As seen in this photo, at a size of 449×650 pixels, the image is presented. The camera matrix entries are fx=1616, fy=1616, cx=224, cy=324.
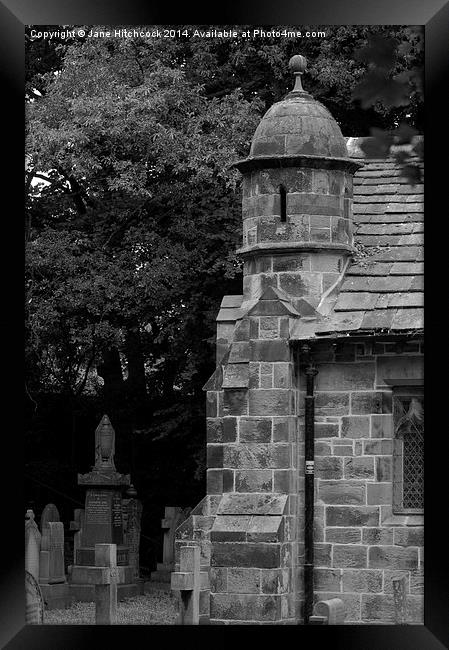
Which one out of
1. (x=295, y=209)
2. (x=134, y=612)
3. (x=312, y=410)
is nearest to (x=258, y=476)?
(x=312, y=410)

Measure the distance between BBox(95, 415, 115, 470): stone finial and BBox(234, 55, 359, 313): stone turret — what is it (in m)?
5.87

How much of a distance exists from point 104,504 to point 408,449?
7.00 metres

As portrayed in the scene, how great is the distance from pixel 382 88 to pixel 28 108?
1488 cm

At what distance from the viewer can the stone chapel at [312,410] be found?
1425 cm

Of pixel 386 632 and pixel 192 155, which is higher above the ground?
pixel 192 155

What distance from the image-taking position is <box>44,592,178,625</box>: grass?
17.7 metres

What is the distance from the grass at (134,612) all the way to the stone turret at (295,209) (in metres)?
4.15

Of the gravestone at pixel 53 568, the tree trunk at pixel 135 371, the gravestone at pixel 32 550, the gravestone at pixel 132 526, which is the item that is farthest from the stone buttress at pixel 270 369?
the tree trunk at pixel 135 371

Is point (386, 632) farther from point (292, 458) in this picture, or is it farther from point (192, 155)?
point (192, 155)

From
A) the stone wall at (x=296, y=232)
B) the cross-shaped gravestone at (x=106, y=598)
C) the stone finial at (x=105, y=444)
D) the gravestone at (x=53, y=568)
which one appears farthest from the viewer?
the stone finial at (x=105, y=444)

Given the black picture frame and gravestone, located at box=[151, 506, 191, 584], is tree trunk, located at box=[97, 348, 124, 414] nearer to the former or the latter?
gravestone, located at box=[151, 506, 191, 584]

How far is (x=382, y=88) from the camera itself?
6484mm

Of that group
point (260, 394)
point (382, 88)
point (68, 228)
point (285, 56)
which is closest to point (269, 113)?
point (260, 394)
